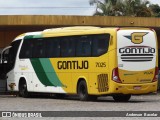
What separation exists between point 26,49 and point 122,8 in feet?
96.2

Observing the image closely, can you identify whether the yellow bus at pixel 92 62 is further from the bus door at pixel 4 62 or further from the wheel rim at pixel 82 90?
Answer: the bus door at pixel 4 62

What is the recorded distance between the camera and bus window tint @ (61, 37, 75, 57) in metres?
25.2

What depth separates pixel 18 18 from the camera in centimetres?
3228

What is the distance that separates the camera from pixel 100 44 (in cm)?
2378

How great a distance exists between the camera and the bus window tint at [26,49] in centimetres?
2790

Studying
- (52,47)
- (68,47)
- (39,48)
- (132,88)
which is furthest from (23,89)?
(132,88)

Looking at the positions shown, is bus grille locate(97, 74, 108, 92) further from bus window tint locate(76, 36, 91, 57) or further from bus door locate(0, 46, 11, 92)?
bus door locate(0, 46, 11, 92)

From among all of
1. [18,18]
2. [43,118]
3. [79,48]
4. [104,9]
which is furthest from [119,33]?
[104,9]

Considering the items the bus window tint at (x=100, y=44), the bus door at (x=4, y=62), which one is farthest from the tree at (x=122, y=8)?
the bus window tint at (x=100, y=44)

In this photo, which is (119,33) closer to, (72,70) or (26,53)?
(72,70)

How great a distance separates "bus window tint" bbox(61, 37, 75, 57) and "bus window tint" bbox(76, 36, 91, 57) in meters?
0.34

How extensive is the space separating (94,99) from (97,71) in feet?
6.19

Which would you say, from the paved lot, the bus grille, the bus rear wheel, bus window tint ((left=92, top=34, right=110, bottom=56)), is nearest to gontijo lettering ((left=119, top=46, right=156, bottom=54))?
bus window tint ((left=92, top=34, right=110, bottom=56))

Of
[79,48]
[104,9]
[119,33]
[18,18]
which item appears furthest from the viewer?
[104,9]
